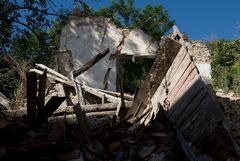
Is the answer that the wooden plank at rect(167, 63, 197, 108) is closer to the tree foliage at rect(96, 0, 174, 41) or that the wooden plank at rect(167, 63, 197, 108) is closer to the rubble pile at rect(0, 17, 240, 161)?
the rubble pile at rect(0, 17, 240, 161)

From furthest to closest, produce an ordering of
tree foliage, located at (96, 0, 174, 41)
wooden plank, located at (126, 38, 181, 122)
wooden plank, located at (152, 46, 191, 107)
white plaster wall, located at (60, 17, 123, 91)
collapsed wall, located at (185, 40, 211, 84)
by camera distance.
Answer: tree foliage, located at (96, 0, 174, 41) < collapsed wall, located at (185, 40, 211, 84) < white plaster wall, located at (60, 17, 123, 91) < wooden plank, located at (126, 38, 181, 122) < wooden plank, located at (152, 46, 191, 107)

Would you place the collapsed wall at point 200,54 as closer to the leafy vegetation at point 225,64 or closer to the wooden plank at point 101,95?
the leafy vegetation at point 225,64

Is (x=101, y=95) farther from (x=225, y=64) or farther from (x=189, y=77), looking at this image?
(x=225, y=64)

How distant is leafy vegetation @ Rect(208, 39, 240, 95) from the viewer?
1245 cm

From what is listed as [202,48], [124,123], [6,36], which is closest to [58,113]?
[6,36]

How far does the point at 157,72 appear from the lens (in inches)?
253

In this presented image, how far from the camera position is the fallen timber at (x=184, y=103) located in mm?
4289

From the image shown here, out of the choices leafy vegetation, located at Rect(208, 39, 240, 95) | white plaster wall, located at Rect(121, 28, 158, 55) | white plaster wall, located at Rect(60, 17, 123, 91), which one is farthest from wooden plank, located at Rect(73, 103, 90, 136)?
leafy vegetation, located at Rect(208, 39, 240, 95)

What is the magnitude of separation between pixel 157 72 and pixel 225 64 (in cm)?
869

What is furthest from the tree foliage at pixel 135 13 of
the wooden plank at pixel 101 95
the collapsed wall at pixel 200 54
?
the wooden plank at pixel 101 95

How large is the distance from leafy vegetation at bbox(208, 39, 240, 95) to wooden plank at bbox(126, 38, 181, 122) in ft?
18.5

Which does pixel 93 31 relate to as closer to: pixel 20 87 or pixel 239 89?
pixel 20 87

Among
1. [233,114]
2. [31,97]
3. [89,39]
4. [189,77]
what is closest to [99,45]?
[89,39]

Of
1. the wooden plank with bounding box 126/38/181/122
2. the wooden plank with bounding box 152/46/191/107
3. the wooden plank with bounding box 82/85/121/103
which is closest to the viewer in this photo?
the wooden plank with bounding box 152/46/191/107
